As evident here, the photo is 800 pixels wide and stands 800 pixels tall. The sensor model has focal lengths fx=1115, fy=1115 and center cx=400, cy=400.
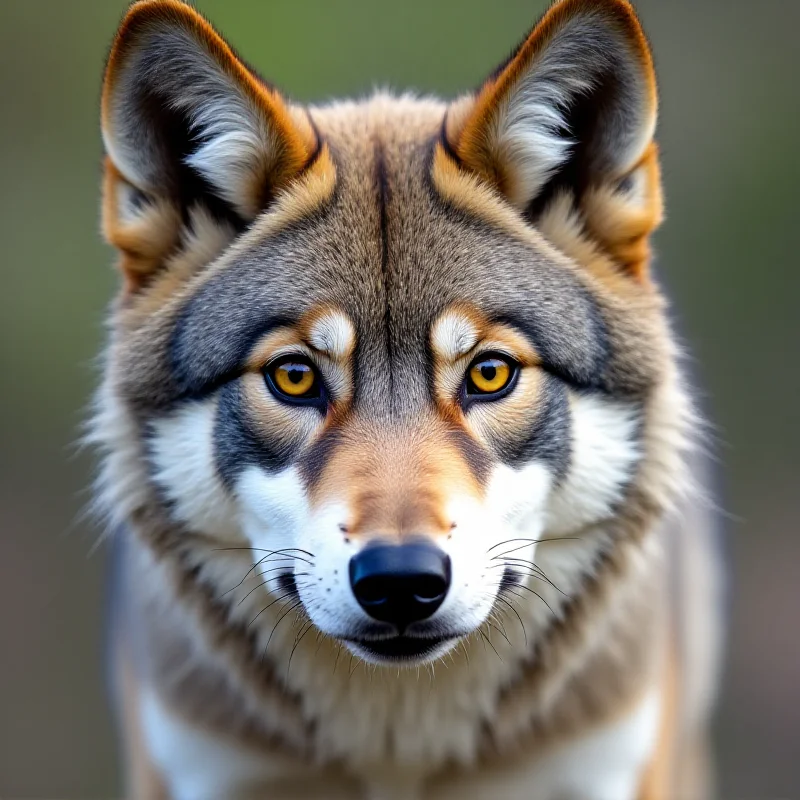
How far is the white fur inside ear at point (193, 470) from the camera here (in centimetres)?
346

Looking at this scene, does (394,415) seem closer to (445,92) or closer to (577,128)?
(577,128)

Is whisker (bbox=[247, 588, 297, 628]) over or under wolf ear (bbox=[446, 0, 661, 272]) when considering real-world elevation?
under

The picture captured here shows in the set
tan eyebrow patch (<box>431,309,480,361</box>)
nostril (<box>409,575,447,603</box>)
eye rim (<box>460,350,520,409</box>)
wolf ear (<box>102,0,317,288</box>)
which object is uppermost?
wolf ear (<box>102,0,317,288</box>)

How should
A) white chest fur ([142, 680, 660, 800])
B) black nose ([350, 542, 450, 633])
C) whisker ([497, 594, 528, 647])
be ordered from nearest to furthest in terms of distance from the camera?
1. black nose ([350, 542, 450, 633])
2. whisker ([497, 594, 528, 647])
3. white chest fur ([142, 680, 660, 800])

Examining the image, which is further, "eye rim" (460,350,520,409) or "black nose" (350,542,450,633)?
"eye rim" (460,350,520,409)

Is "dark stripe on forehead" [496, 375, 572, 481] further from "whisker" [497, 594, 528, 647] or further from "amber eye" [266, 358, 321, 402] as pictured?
"amber eye" [266, 358, 321, 402]

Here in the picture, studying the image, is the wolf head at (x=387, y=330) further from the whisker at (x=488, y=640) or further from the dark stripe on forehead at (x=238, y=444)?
the whisker at (x=488, y=640)

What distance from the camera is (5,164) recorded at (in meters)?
9.97

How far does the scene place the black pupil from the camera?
3.35 metres

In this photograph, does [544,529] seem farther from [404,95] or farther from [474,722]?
[404,95]

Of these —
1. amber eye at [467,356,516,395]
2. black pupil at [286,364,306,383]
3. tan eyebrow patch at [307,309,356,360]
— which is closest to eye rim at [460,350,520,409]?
amber eye at [467,356,516,395]

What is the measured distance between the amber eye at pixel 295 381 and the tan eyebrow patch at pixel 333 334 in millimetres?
A: 80

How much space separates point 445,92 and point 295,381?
17.6ft

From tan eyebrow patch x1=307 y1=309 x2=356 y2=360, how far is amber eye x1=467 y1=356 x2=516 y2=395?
0.38 m
